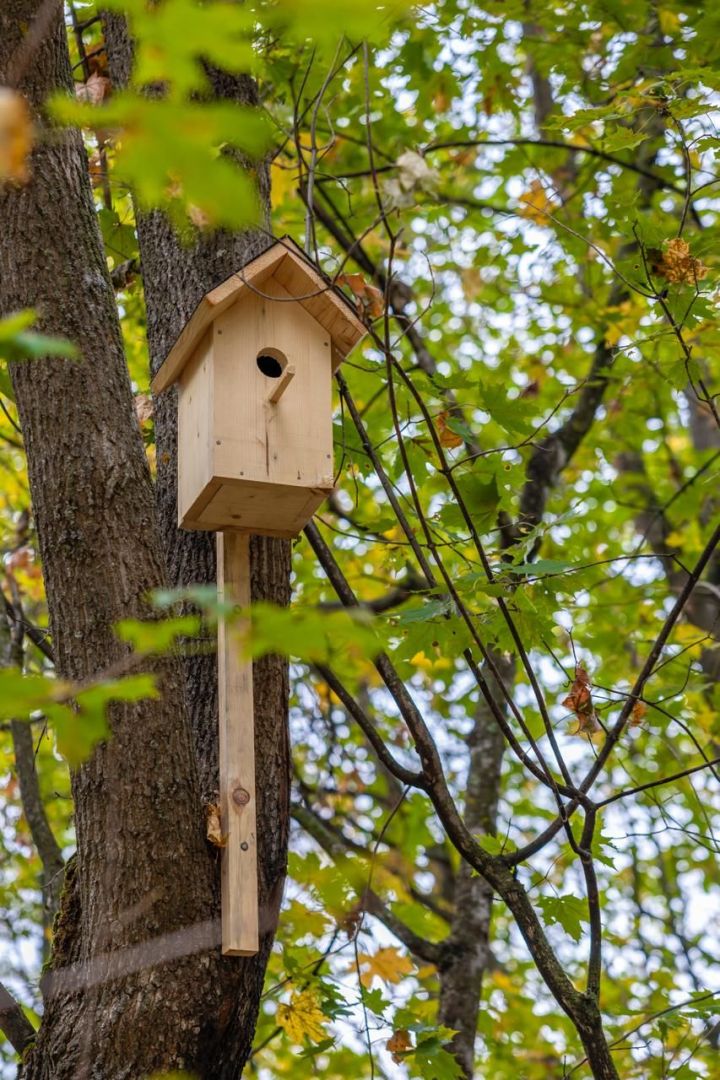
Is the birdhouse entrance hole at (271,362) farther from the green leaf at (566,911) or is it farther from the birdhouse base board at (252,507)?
the green leaf at (566,911)

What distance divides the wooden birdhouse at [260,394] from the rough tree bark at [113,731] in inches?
8.5

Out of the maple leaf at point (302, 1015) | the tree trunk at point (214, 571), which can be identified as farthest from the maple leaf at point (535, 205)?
the maple leaf at point (302, 1015)

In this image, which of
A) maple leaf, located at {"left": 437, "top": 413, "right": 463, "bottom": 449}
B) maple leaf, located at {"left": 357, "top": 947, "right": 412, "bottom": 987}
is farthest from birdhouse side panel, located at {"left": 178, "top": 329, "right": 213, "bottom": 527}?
maple leaf, located at {"left": 357, "top": 947, "right": 412, "bottom": 987}

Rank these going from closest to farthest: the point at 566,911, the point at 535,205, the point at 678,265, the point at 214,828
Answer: the point at 214,828 → the point at 678,265 → the point at 566,911 → the point at 535,205

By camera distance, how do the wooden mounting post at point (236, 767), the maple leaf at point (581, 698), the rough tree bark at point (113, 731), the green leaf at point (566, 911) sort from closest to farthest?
the rough tree bark at point (113, 731) < the wooden mounting post at point (236, 767) < the maple leaf at point (581, 698) < the green leaf at point (566, 911)

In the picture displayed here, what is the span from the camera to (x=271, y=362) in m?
2.69

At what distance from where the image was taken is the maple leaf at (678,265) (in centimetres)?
295

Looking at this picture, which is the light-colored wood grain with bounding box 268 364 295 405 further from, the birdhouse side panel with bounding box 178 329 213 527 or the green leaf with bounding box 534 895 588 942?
the green leaf with bounding box 534 895 588 942

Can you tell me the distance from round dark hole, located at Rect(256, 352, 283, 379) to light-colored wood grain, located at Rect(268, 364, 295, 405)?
0.12m

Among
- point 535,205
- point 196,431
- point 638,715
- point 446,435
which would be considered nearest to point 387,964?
point 638,715

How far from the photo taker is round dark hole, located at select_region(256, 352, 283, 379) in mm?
2662

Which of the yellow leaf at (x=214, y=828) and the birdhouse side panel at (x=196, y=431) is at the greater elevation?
the birdhouse side panel at (x=196, y=431)

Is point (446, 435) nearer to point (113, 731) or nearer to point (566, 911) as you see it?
point (566, 911)

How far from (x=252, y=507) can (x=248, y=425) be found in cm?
18
